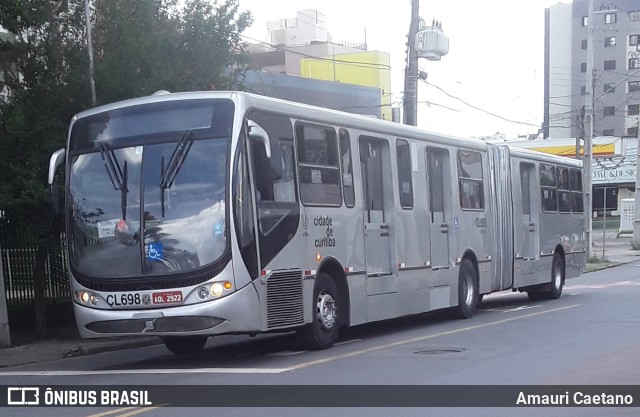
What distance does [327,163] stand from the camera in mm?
14000

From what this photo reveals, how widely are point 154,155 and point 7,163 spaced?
4811mm

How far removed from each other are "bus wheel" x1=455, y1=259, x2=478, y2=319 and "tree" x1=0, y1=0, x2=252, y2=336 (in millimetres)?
5727

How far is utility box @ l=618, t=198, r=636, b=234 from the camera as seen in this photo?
59375mm

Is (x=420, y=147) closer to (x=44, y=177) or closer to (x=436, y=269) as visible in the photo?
(x=436, y=269)

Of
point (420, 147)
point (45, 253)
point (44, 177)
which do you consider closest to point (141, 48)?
point (44, 177)

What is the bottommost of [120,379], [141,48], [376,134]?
[120,379]

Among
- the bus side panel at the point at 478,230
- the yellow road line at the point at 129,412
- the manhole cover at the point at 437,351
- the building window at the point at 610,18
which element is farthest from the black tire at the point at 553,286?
the building window at the point at 610,18

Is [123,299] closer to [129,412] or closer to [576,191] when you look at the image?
[129,412]

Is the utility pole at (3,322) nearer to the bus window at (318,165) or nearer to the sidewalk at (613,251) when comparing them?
the bus window at (318,165)

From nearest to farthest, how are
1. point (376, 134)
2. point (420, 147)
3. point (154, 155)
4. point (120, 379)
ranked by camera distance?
point (120, 379)
point (154, 155)
point (376, 134)
point (420, 147)

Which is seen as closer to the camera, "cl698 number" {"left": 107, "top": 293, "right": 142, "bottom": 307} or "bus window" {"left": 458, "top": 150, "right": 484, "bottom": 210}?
"cl698 number" {"left": 107, "top": 293, "right": 142, "bottom": 307}

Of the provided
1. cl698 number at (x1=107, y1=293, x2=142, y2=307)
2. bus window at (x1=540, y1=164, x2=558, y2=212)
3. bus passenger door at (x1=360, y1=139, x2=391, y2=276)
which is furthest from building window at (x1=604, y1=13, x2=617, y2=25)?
cl698 number at (x1=107, y1=293, x2=142, y2=307)

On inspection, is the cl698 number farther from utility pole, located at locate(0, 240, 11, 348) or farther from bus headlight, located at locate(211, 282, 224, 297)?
utility pole, located at locate(0, 240, 11, 348)

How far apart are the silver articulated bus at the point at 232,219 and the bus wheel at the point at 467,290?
2112 millimetres
